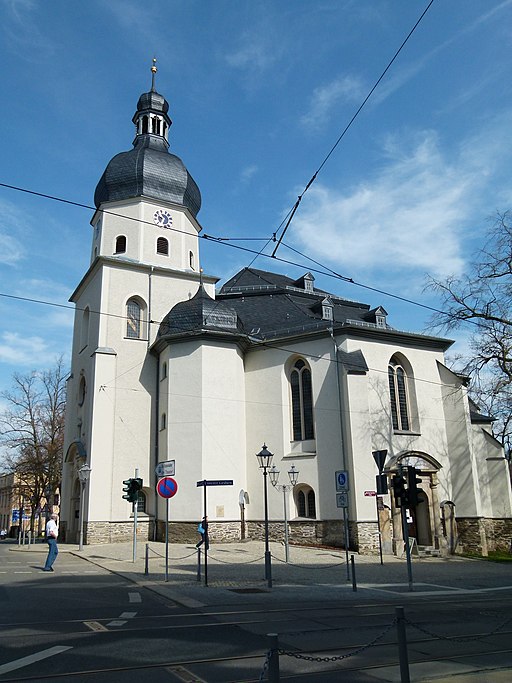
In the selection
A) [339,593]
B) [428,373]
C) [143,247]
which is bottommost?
[339,593]

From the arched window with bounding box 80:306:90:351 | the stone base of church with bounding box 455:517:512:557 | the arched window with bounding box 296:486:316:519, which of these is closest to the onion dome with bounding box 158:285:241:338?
the arched window with bounding box 80:306:90:351

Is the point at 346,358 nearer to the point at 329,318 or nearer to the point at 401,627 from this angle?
the point at 329,318

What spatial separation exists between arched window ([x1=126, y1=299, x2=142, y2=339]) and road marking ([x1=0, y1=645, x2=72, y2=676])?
23154 mm

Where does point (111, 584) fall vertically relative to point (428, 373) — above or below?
below

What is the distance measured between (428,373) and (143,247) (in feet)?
50.8

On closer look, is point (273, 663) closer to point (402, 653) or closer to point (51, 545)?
point (402, 653)

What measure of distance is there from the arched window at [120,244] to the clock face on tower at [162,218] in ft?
6.31

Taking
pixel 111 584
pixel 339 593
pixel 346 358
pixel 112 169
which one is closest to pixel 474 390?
pixel 346 358

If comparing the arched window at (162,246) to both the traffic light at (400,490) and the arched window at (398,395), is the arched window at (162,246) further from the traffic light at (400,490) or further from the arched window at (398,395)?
the traffic light at (400,490)

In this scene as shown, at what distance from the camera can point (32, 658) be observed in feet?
21.6

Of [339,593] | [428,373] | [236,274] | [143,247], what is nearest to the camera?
[339,593]

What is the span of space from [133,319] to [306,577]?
A: 17.4 meters

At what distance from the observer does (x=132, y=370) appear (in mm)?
28984

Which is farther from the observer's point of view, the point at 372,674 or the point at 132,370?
the point at 132,370
